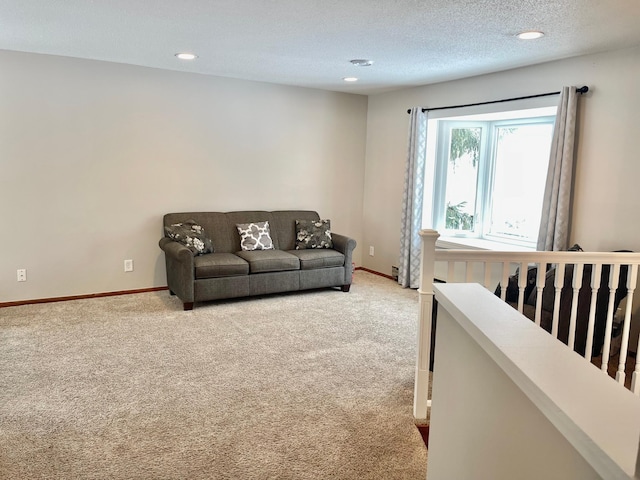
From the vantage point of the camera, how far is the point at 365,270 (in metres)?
6.68

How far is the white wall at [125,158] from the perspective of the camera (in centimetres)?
464

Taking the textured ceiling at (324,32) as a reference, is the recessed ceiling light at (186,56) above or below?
above

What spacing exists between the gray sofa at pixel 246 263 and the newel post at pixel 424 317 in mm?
2527

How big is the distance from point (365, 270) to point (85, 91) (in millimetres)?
3902

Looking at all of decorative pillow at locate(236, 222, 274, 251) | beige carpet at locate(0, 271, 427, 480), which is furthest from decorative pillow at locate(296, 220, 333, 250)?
beige carpet at locate(0, 271, 427, 480)

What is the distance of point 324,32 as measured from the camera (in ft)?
11.3

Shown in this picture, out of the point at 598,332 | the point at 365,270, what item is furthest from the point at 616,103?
the point at 365,270

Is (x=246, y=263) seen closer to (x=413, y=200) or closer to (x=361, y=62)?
(x=413, y=200)

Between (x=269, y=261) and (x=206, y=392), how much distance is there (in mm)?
2127

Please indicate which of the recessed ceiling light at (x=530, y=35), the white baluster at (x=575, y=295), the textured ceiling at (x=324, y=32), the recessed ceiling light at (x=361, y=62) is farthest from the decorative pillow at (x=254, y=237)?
the white baluster at (x=575, y=295)

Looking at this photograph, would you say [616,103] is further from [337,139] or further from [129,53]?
[129,53]

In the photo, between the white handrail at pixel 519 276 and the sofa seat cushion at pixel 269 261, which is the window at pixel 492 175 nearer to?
the sofa seat cushion at pixel 269 261

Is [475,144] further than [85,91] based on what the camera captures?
Yes

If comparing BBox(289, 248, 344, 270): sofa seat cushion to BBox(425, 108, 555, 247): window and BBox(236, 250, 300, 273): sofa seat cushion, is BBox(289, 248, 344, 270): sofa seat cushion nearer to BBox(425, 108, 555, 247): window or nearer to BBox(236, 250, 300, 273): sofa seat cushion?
BBox(236, 250, 300, 273): sofa seat cushion
